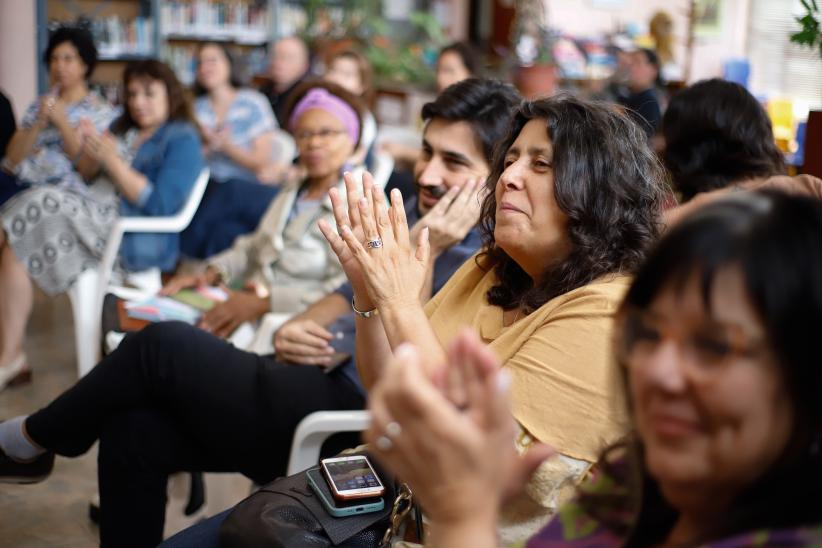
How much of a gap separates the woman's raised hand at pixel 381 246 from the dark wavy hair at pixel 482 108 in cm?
63

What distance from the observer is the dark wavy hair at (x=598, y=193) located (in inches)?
62.4

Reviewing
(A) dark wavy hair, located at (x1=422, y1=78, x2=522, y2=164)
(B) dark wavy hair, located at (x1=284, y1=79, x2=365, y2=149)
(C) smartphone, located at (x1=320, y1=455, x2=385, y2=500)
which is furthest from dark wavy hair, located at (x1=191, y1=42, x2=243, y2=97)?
(C) smartphone, located at (x1=320, y1=455, x2=385, y2=500)

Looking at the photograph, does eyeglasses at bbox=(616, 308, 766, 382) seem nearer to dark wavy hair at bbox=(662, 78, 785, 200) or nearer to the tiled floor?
dark wavy hair at bbox=(662, 78, 785, 200)

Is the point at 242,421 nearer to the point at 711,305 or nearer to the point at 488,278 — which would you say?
the point at 488,278

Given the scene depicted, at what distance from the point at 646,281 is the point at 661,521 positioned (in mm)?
254

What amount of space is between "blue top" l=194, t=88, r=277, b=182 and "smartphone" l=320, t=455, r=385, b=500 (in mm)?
3459

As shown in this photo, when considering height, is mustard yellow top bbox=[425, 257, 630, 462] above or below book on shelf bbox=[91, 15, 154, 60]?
below

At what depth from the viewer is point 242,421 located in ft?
6.51

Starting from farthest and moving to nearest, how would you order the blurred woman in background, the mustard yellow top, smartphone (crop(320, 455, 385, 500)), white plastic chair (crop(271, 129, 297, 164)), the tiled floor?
1. white plastic chair (crop(271, 129, 297, 164))
2. the blurred woman in background
3. the tiled floor
4. smartphone (crop(320, 455, 385, 500))
5. the mustard yellow top

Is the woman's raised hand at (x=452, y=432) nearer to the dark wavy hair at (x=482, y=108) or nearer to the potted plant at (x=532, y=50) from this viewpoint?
the dark wavy hair at (x=482, y=108)

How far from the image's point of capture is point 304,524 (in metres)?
1.45

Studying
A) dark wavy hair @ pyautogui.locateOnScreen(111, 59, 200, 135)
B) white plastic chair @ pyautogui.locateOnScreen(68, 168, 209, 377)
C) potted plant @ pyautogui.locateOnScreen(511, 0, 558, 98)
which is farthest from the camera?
potted plant @ pyautogui.locateOnScreen(511, 0, 558, 98)

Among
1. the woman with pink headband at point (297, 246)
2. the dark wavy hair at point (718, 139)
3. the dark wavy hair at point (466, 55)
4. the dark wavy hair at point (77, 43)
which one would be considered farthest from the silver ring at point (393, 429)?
the dark wavy hair at point (466, 55)

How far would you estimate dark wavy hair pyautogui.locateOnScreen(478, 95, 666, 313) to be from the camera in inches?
62.4
